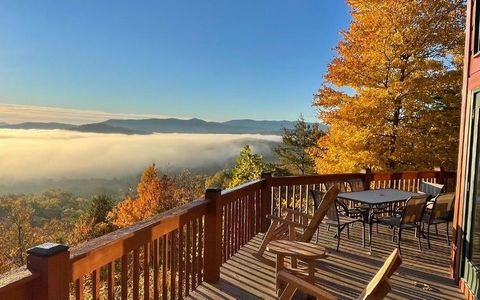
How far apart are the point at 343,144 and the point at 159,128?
60.1 metres

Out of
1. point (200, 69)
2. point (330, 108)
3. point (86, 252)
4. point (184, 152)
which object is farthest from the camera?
point (184, 152)

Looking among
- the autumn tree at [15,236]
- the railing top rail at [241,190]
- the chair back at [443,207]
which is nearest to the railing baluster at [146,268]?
the railing top rail at [241,190]

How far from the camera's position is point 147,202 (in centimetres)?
3294

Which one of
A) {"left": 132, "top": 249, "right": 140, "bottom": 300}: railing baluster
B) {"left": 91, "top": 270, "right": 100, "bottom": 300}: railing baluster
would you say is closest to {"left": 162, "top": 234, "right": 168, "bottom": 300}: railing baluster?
{"left": 132, "top": 249, "right": 140, "bottom": 300}: railing baluster

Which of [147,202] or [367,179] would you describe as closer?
[367,179]

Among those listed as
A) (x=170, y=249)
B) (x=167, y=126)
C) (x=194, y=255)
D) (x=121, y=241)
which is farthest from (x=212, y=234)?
(x=167, y=126)

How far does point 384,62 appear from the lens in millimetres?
10547

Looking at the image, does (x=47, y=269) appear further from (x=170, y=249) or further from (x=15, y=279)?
(x=170, y=249)

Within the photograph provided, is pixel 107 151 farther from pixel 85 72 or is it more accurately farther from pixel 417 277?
pixel 417 277

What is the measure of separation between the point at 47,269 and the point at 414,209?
4.74 m

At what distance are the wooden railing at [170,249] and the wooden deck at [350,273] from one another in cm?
19

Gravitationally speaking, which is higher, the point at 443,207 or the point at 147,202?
the point at 443,207

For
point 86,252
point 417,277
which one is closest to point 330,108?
point 417,277

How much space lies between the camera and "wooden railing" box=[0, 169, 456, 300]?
1.75m
